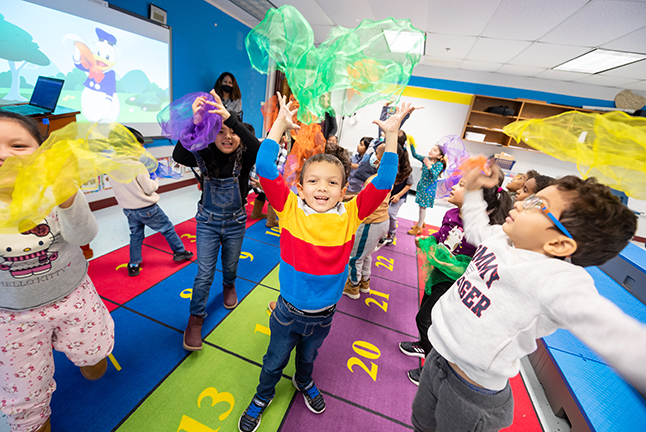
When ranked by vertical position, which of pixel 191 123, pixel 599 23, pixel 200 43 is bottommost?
pixel 191 123

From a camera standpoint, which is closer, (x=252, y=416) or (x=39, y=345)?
(x=39, y=345)

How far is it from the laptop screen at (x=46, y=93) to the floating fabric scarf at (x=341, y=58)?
167cm

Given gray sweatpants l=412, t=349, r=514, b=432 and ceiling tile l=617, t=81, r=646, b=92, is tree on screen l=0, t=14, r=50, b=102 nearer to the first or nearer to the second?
gray sweatpants l=412, t=349, r=514, b=432

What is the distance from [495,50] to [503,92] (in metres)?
2.38

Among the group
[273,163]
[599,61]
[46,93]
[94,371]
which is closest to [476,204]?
[273,163]

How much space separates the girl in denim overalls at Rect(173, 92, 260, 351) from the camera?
152 cm

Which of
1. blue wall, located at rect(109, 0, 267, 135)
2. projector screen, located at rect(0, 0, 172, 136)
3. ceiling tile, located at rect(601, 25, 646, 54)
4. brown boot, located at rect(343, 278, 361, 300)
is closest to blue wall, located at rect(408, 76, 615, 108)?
ceiling tile, located at rect(601, 25, 646, 54)

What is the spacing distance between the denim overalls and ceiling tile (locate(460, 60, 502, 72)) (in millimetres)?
6246

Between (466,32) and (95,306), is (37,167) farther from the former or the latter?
(466,32)

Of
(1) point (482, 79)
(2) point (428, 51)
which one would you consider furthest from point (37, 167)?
(1) point (482, 79)

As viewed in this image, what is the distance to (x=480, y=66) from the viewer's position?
595cm

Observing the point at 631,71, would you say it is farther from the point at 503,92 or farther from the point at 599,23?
the point at 599,23

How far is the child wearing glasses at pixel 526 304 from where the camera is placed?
0.59 metres

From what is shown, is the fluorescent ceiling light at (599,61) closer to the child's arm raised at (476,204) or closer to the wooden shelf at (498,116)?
the wooden shelf at (498,116)
